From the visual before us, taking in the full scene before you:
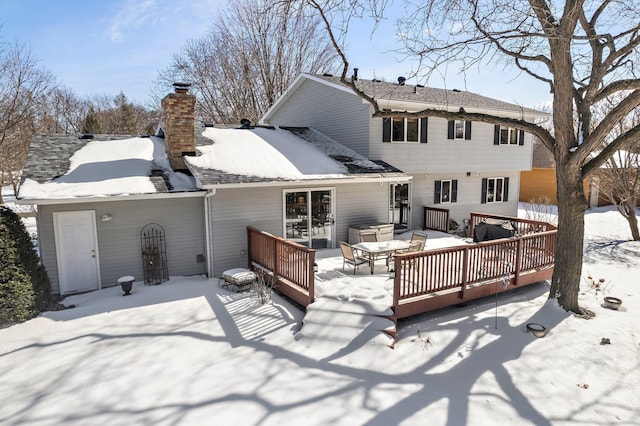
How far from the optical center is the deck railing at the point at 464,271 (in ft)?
23.4

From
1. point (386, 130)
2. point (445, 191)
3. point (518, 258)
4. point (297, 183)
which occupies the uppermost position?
point (386, 130)

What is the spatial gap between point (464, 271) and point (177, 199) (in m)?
7.02

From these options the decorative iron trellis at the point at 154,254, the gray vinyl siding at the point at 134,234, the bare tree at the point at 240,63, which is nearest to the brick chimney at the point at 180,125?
the gray vinyl siding at the point at 134,234

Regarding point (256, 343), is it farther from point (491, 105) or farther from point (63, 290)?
point (491, 105)

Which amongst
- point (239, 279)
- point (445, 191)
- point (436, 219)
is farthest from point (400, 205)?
point (239, 279)

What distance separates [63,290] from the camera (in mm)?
8648

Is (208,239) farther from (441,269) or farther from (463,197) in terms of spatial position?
(463,197)

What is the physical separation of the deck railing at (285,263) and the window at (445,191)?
934 centimetres

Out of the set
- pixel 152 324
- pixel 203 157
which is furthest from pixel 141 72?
pixel 152 324

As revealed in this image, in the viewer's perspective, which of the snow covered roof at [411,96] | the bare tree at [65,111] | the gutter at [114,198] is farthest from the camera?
the bare tree at [65,111]

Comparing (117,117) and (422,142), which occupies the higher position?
(117,117)

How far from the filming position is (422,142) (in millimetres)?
14867

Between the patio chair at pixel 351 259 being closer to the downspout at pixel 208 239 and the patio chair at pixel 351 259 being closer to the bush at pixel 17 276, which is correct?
the downspout at pixel 208 239

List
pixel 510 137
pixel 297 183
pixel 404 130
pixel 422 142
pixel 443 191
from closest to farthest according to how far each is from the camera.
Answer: pixel 297 183, pixel 404 130, pixel 422 142, pixel 443 191, pixel 510 137
